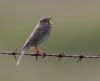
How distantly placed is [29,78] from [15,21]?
10801 millimetres

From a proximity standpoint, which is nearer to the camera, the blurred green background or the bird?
the bird

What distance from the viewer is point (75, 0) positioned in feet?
129

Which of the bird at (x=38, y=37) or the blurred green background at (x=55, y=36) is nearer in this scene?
the bird at (x=38, y=37)

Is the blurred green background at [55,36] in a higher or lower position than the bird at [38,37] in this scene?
lower

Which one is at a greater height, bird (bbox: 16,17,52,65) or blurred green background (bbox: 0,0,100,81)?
bird (bbox: 16,17,52,65)

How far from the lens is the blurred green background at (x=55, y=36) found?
76.9ft

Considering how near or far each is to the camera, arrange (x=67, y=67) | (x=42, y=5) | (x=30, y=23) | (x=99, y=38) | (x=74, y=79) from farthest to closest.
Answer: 1. (x=42, y=5)
2. (x=30, y=23)
3. (x=99, y=38)
4. (x=67, y=67)
5. (x=74, y=79)

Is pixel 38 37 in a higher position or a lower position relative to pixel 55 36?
higher

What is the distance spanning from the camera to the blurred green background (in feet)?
76.9

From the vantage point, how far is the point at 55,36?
29734mm

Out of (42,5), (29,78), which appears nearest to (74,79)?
(29,78)

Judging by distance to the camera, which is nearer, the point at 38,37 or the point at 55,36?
the point at 38,37

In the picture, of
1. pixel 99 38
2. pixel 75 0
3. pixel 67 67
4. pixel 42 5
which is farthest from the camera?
pixel 75 0

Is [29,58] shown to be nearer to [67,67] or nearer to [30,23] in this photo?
[67,67]
